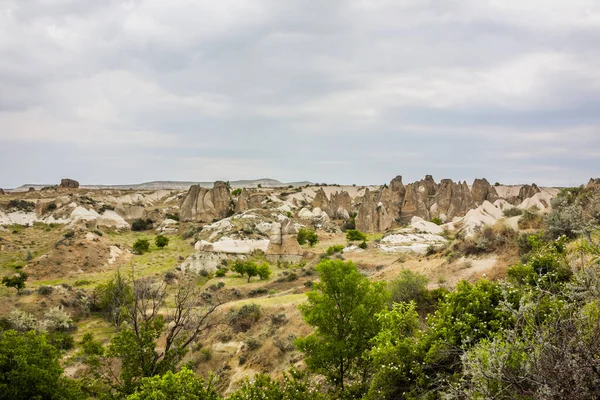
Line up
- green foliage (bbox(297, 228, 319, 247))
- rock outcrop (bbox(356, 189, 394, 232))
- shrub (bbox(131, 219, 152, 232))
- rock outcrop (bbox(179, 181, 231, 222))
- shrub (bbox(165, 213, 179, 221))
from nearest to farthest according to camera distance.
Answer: green foliage (bbox(297, 228, 319, 247)) → rock outcrop (bbox(356, 189, 394, 232)) → shrub (bbox(131, 219, 152, 232)) → rock outcrop (bbox(179, 181, 231, 222)) → shrub (bbox(165, 213, 179, 221))

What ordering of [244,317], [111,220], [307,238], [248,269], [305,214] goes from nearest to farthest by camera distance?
[244,317], [248,269], [307,238], [111,220], [305,214]

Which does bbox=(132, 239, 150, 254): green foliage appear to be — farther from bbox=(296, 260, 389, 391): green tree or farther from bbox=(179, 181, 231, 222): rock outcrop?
bbox=(296, 260, 389, 391): green tree

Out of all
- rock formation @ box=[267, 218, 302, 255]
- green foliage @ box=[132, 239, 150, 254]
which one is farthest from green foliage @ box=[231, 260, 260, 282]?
green foliage @ box=[132, 239, 150, 254]

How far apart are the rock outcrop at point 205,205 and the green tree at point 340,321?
225 ft

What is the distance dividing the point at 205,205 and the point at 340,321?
72.0m

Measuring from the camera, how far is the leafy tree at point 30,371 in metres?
12.9

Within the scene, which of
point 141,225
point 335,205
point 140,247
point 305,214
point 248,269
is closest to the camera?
point 248,269

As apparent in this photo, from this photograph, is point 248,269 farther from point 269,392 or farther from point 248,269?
point 269,392

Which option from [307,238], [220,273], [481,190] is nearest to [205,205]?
[307,238]

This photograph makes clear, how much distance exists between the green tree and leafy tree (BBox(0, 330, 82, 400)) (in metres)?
8.59

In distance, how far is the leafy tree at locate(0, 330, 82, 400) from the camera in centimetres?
1290

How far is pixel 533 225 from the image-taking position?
25.7 m

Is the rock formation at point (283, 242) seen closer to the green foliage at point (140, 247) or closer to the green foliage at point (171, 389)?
the green foliage at point (140, 247)

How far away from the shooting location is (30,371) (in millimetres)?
13094
